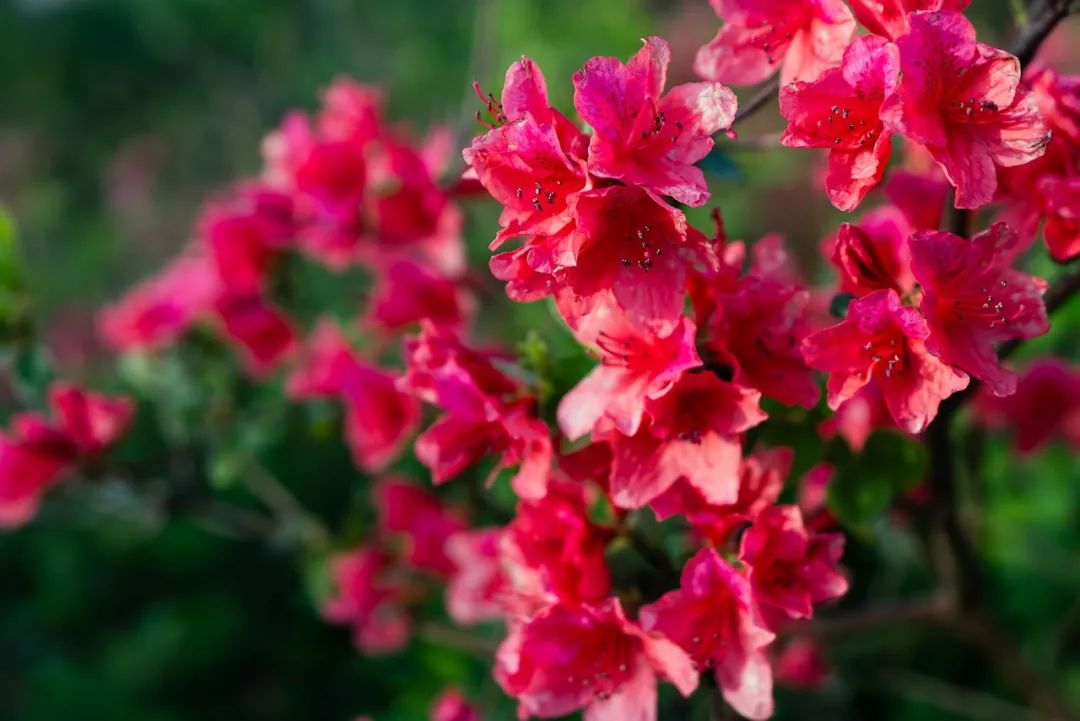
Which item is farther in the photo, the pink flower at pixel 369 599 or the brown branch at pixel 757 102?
the pink flower at pixel 369 599

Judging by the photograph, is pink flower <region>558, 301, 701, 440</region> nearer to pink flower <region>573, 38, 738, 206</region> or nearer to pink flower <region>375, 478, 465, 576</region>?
pink flower <region>573, 38, 738, 206</region>

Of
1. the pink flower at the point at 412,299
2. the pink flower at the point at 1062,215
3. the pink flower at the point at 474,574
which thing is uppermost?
the pink flower at the point at 1062,215

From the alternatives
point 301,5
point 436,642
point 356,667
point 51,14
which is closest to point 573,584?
point 436,642

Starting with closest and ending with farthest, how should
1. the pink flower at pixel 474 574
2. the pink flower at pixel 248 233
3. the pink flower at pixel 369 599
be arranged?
the pink flower at pixel 474 574 → the pink flower at pixel 248 233 → the pink flower at pixel 369 599

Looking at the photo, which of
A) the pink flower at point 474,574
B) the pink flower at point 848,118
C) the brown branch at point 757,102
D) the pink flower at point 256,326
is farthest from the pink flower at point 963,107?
the pink flower at point 256,326

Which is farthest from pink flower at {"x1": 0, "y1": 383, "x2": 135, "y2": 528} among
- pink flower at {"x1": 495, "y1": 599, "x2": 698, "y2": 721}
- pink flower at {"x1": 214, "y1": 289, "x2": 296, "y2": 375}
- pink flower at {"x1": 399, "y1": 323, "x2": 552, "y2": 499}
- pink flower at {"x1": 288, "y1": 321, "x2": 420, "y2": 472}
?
pink flower at {"x1": 495, "y1": 599, "x2": 698, "y2": 721}

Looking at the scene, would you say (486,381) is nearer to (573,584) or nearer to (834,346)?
(573,584)

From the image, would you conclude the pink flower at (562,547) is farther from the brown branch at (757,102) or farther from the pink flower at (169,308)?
the pink flower at (169,308)
